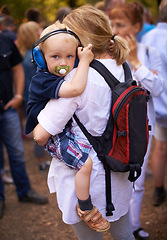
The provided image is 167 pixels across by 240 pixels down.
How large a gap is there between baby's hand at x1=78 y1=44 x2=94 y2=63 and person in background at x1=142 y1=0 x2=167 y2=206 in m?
1.62

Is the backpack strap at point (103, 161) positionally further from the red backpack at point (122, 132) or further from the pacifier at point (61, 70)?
the pacifier at point (61, 70)

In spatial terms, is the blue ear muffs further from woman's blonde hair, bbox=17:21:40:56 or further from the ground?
woman's blonde hair, bbox=17:21:40:56

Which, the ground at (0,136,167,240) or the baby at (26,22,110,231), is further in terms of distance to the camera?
the ground at (0,136,167,240)

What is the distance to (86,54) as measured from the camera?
175cm

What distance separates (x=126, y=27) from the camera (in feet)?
10.4

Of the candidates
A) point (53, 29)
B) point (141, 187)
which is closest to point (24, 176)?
point (141, 187)

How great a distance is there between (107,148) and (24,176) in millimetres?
2281

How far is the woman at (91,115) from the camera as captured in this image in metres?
1.75

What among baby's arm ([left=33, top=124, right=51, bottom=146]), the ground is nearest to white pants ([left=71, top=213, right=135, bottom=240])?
baby's arm ([left=33, top=124, right=51, bottom=146])

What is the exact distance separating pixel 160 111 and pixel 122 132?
1595 millimetres

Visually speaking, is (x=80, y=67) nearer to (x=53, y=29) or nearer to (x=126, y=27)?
(x=53, y=29)

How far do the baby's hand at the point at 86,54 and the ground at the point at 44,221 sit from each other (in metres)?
2.20

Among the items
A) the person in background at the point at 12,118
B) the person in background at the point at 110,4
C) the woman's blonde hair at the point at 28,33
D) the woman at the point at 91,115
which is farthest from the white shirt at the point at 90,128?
the person in background at the point at 110,4

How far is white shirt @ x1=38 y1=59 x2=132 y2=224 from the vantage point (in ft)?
5.71
